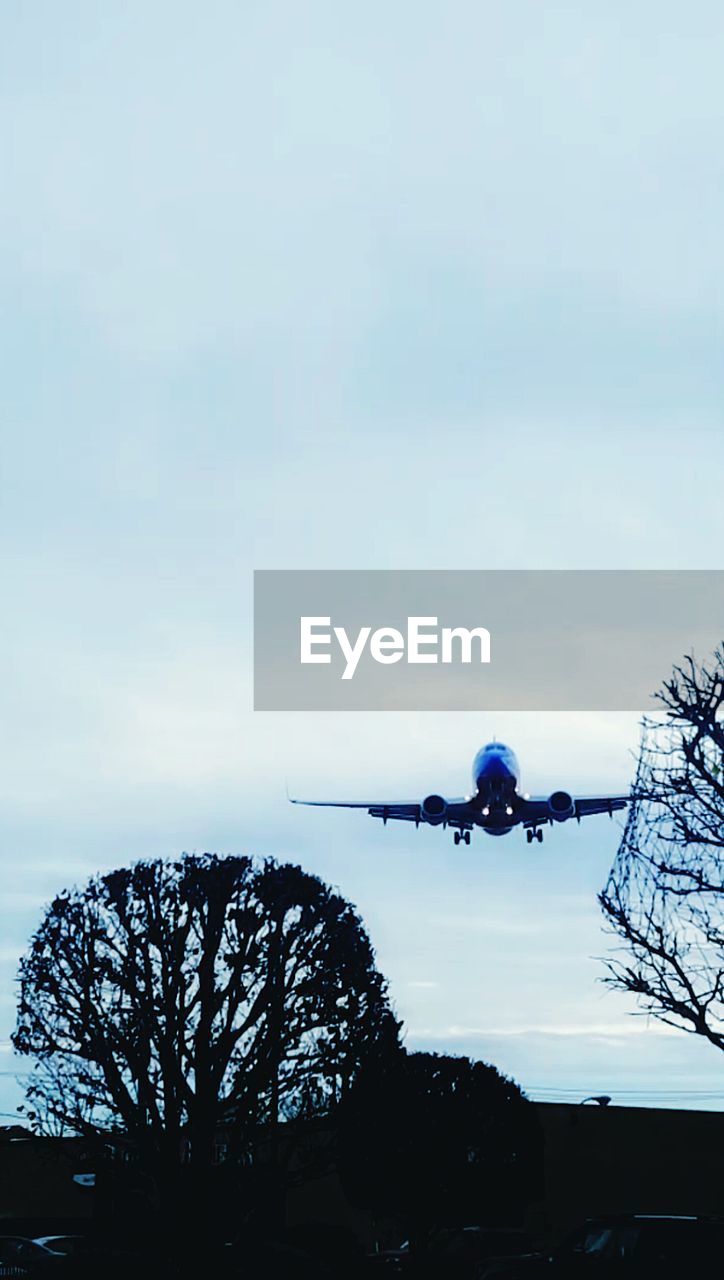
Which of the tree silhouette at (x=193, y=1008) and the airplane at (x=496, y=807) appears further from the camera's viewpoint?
the airplane at (x=496, y=807)

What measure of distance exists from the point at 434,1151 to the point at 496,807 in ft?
66.1

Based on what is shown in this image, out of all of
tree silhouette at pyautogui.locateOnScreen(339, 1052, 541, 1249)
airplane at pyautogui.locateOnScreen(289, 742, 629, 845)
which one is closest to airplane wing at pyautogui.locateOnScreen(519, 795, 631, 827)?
airplane at pyautogui.locateOnScreen(289, 742, 629, 845)

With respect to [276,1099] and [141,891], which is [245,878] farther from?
[276,1099]

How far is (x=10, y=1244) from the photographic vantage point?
117 feet

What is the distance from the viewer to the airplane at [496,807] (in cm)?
6306

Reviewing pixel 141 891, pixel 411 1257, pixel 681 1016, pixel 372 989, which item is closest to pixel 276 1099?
pixel 372 989

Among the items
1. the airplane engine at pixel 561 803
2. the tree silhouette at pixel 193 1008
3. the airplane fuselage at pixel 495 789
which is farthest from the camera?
the airplane fuselage at pixel 495 789

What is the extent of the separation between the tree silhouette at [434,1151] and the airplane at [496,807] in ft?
48.6

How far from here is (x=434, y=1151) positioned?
47.5m

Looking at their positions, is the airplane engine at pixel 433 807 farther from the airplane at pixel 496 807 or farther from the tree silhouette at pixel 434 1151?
the tree silhouette at pixel 434 1151

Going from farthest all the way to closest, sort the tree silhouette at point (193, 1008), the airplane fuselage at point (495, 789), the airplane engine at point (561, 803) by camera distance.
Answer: the airplane fuselage at point (495, 789) → the airplane engine at point (561, 803) → the tree silhouette at point (193, 1008)

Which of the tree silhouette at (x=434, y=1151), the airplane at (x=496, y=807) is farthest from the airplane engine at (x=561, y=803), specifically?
the tree silhouette at (x=434, y=1151)

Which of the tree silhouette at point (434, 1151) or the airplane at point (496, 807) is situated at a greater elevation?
the airplane at point (496, 807)

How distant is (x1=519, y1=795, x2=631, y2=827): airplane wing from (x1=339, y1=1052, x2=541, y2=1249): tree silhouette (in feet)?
59.3
